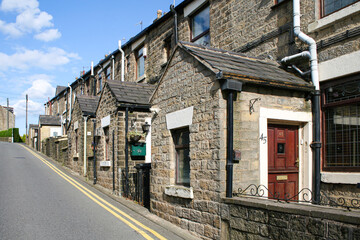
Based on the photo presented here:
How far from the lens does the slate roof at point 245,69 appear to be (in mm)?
6293

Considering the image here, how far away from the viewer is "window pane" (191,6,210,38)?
11.4 meters

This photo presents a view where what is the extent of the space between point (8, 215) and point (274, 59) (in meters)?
7.78

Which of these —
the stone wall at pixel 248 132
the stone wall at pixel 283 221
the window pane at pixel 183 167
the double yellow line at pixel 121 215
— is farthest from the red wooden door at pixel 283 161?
the double yellow line at pixel 121 215

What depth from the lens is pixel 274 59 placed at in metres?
8.32

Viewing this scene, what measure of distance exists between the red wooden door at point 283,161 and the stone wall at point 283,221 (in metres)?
1.51

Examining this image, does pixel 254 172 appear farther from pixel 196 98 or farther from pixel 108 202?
pixel 108 202

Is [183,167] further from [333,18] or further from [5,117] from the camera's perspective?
[5,117]

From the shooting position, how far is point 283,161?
23.4 feet

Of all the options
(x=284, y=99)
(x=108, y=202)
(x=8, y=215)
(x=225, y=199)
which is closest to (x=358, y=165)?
(x=284, y=99)

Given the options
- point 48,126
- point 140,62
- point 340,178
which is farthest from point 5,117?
point 340,178

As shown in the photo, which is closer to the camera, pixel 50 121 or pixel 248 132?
pixel 248 132

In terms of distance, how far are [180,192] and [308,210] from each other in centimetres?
334

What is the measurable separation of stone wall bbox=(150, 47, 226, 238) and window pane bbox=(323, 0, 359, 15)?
3154 millimetres

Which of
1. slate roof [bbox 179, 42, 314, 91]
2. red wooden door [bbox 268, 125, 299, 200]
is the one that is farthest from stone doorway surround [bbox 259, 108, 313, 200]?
slate roof [bbox 179, 42, 314, 91]
